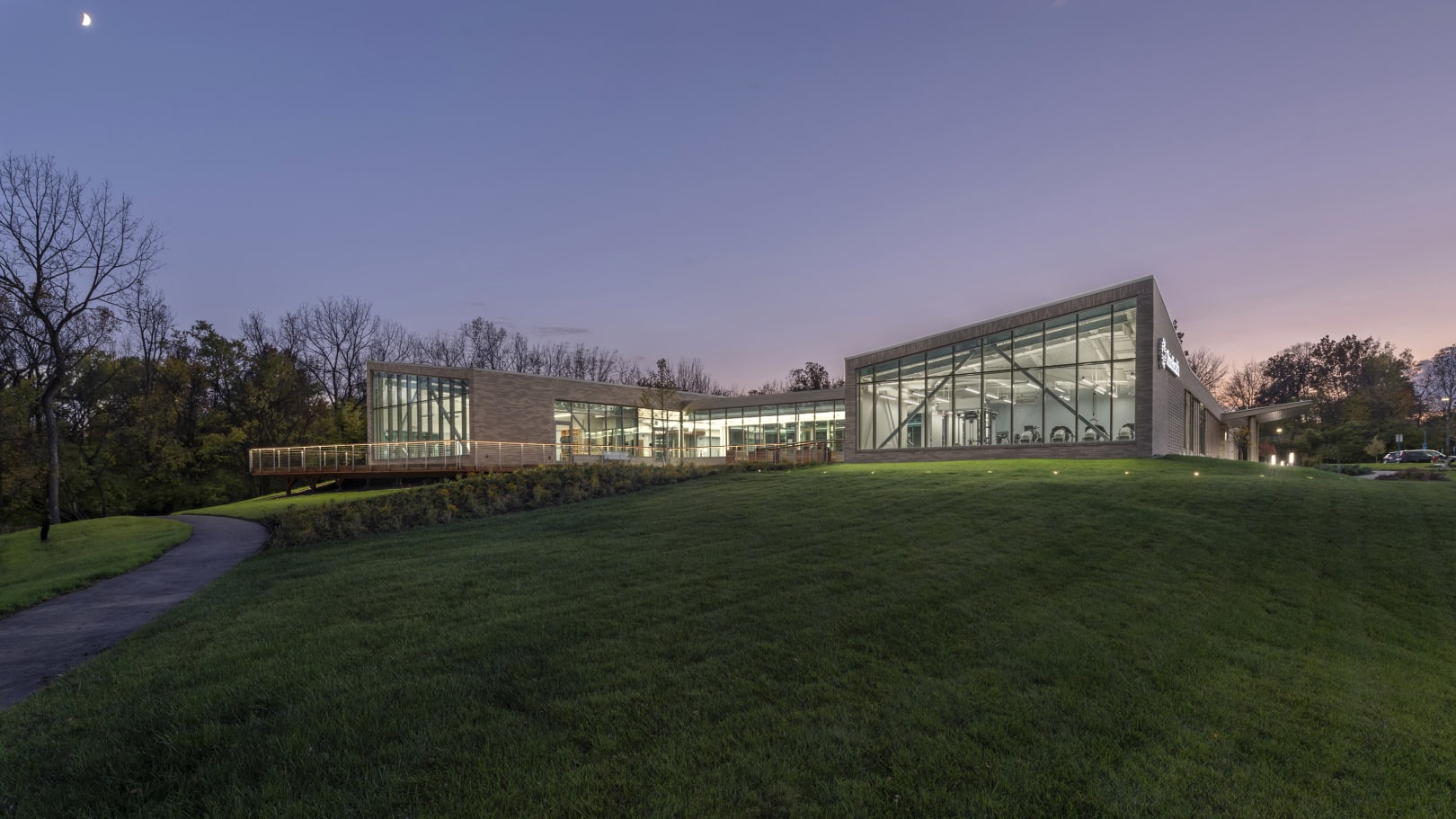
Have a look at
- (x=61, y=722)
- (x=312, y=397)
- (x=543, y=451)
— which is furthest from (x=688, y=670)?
(x=312, y=397)

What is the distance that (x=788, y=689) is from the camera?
4023 millimetres

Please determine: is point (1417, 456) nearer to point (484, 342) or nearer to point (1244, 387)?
point (1244, 387)

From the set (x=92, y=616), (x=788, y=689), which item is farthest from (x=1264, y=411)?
(x=92, y=616)

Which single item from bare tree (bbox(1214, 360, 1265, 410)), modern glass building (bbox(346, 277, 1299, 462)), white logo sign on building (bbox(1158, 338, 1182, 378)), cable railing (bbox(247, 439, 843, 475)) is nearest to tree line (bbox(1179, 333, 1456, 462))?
bare tree (bbox(1214, 360, 1265, 410))

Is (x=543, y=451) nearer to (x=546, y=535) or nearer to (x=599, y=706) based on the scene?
(x=546, y=535)

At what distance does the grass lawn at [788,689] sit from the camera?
3.02m

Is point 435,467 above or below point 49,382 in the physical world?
below

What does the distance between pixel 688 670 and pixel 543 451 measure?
27.4 m

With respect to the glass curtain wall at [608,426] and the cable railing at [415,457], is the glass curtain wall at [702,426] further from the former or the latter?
the cable railing at [415,457]

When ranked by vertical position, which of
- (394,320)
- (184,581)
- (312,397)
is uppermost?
(394,320)

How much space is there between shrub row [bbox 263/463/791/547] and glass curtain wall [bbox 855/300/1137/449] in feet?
35.6

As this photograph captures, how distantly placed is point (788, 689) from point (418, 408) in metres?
35.3

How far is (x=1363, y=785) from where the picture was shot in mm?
3123

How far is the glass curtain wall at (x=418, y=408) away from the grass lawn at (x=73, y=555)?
16278 mm
